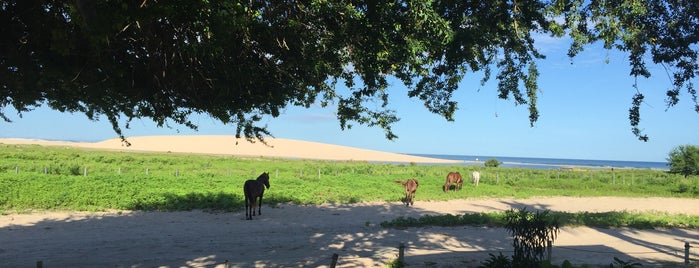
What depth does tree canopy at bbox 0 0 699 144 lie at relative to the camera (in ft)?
14.1

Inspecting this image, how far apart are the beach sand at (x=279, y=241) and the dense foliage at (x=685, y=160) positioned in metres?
34.0

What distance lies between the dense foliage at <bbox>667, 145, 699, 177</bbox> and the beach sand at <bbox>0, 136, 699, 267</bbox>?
3400 cm

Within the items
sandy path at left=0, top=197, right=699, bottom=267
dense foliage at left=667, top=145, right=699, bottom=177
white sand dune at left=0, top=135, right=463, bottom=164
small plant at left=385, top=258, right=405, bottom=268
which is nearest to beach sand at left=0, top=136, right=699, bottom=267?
sandy path at left=0, top=197, right=699, bottom=267

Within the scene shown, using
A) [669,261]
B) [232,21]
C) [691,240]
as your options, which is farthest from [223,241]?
[691,240]

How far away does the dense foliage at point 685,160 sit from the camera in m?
39.7

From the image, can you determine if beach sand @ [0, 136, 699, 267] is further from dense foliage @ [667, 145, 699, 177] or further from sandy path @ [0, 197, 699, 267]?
dense foliage @ [667, 145, 699, 177]

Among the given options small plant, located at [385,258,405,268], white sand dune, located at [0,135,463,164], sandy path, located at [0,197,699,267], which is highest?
white sand dune, located at [0,135,463,164]

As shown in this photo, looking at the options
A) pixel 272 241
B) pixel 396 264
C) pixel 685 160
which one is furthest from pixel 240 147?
pixel 396 264

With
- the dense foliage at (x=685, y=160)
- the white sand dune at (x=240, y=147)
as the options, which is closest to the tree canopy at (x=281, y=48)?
the dense foliage at (x=685, y=160)

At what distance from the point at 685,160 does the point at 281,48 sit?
155 ft

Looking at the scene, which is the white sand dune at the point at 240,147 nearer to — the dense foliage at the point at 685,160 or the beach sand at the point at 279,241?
the dense foliage at the point at 685,160

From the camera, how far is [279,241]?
10500 millimetres

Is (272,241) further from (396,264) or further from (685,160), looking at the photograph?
(685,160)

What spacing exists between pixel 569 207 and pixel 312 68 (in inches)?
736
